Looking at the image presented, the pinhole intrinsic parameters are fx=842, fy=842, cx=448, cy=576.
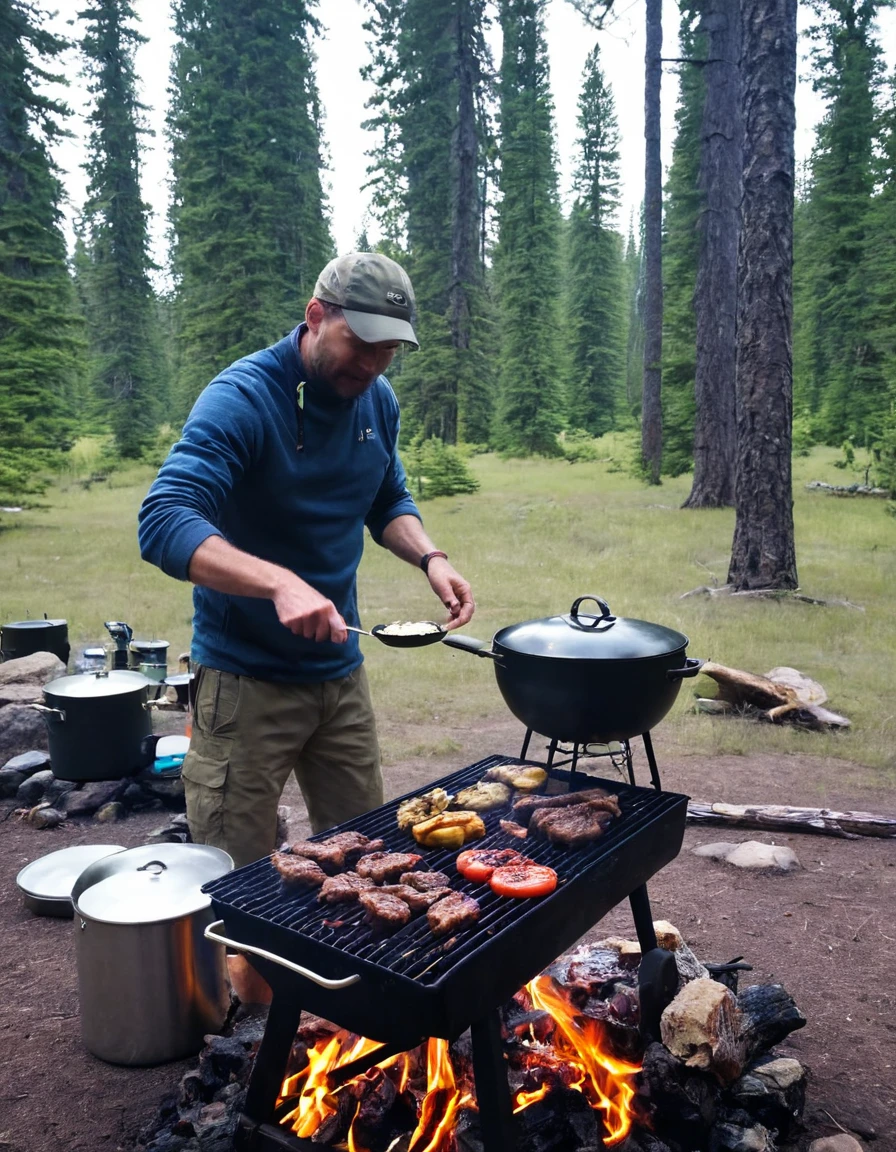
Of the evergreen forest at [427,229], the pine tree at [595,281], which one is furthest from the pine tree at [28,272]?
the pine tree at [595,281]

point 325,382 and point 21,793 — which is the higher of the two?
point 325,382

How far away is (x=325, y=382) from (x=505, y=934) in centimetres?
174

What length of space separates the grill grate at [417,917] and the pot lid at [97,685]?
2926 mm

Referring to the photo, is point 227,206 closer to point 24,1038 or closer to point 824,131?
point 824,131

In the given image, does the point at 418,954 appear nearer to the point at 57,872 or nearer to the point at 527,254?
the point at 57,872

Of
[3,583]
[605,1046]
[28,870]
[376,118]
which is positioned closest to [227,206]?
[376,118]

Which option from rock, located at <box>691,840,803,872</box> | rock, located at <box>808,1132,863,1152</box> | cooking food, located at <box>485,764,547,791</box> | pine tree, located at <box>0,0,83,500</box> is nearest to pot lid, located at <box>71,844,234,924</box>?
cooking food, located at <box>485,764,547,791</box>

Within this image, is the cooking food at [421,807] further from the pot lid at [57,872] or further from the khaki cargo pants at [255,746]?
the pot lid at [57,872]

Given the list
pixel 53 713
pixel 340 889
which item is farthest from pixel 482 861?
pixel 53 713

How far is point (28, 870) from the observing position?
3.93 meters

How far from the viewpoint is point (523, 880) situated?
201cm

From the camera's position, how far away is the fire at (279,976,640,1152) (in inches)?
84.7

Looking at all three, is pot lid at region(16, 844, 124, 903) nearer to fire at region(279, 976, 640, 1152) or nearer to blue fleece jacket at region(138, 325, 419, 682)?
blue fleece jacket at region(138, 325, 419, 682)

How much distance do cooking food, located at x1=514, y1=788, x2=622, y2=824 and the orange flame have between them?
58cm
